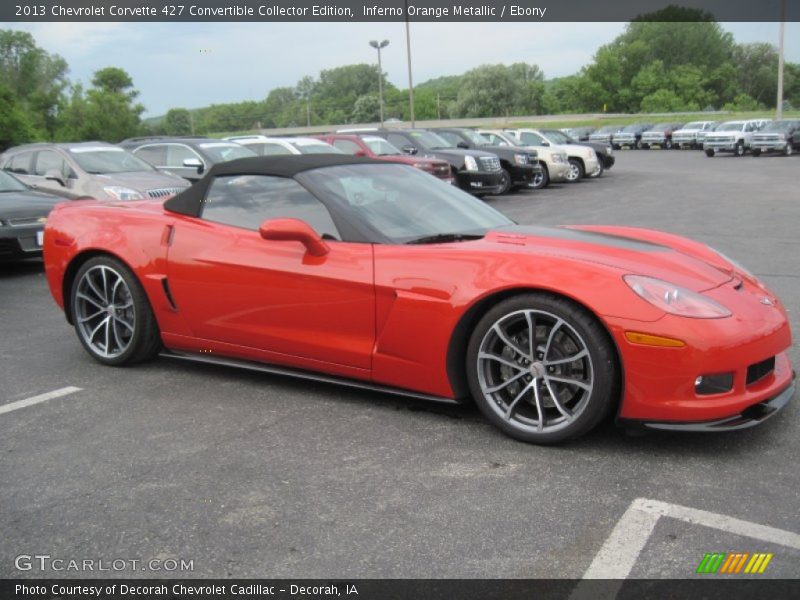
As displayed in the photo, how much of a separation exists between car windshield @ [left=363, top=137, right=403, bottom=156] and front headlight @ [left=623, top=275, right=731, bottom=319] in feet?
44.9

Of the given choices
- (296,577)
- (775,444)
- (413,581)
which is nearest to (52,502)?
(296,577)

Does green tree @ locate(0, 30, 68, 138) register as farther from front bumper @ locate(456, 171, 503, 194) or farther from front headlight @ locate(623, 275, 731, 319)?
front headlight @ locate(623, 275, 731, 319)

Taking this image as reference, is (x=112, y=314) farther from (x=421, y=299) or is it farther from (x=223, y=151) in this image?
(x=223, y=151)

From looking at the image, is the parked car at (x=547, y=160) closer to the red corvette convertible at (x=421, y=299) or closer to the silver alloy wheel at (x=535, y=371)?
the red corvette convertible at (x=421, y=299)

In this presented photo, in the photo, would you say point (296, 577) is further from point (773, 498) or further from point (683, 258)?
point (683, 258)

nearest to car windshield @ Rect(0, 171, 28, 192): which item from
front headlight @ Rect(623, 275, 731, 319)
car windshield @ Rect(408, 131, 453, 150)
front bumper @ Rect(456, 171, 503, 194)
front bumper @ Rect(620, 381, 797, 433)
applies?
front headlight @ Rect(623, 275, 731, 319)

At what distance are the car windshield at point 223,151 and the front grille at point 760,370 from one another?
1150cm

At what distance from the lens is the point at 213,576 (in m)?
2.58

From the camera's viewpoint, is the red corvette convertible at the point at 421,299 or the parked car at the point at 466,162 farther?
the parked car at the point at 466,162

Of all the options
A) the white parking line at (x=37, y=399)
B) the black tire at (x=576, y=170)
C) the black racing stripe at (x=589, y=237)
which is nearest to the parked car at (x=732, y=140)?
the black tire at (x=576, y=170)

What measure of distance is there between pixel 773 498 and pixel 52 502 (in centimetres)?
282

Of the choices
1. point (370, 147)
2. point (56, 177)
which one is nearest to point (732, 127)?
point (370, 147)

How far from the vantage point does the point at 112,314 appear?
504 centimetres

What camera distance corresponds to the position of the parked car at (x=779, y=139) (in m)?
33.8
